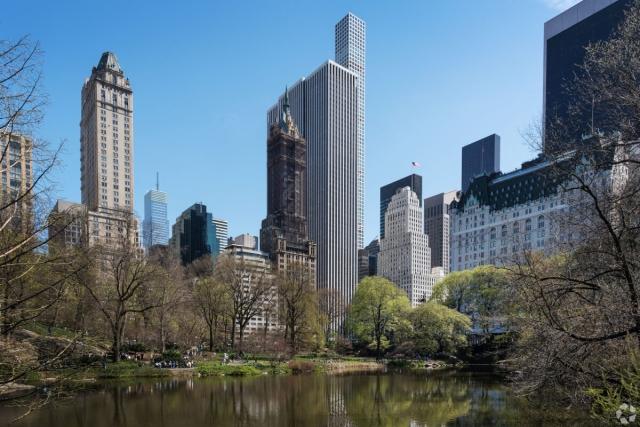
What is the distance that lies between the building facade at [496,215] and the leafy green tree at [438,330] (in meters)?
46.7

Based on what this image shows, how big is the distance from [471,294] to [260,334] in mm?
34462

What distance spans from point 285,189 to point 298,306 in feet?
392

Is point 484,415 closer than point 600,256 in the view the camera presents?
No

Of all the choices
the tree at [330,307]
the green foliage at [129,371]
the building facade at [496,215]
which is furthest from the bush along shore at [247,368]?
the building facade at [496,215]

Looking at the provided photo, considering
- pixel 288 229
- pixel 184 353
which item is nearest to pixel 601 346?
pixel 184 353

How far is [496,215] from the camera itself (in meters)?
111

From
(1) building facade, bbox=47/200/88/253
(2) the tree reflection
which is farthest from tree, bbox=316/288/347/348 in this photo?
(1) building facade, bbox=47/200/88/253

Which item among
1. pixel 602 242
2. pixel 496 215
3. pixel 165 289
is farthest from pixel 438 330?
pixel 496 215

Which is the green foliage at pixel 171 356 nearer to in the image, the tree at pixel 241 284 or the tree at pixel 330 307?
the tree at pixel 241 284

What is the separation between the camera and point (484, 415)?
65.7 ft

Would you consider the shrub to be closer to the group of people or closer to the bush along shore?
the bush along shore

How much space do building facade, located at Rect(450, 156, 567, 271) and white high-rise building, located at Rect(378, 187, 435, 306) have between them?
50778 millimetres

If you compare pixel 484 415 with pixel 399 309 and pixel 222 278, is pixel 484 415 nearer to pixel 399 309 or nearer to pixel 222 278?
pixel 222 278

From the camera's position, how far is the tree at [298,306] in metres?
51.7
